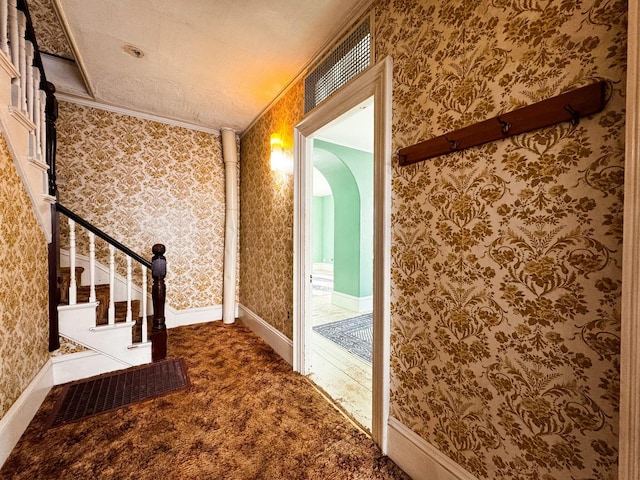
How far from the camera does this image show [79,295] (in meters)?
2.32

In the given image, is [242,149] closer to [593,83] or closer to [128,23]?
[128,23]

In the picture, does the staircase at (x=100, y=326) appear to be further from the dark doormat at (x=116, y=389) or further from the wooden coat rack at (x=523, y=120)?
the wooden coat rack at (x=523, y=120)

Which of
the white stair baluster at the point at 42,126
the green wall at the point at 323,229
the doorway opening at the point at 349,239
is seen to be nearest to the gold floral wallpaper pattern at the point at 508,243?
the doorway opening at the point at 349,239

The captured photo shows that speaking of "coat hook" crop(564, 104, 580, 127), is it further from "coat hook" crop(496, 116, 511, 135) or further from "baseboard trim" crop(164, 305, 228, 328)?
"baseboard trim" crop(164, 305, 228, 328)

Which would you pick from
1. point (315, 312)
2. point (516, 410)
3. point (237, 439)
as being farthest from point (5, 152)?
point (315, 312)

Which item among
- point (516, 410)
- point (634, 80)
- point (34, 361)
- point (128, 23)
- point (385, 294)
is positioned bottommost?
point (34, 361)

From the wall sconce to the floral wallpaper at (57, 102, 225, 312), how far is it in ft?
4.20

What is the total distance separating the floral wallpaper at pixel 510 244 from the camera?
79 cm

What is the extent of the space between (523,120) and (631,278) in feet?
1.89

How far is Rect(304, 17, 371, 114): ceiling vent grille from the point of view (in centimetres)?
160

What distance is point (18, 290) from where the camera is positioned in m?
1.54

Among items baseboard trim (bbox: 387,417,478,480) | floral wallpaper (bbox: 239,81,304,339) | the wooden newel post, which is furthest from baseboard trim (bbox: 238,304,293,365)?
baseboard trim (bbox: 387,417,478,480)

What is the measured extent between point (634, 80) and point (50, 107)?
3.38 m

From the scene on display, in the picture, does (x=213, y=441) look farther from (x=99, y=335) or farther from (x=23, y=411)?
(x=99, y=335)
